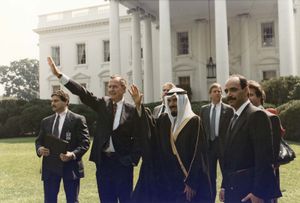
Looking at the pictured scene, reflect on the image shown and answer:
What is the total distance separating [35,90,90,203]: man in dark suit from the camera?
18.2 feet

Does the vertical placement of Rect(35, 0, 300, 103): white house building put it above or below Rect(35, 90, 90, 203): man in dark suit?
above

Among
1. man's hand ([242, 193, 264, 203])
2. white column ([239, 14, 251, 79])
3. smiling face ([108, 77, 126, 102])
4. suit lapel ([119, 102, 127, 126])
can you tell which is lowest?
man's hand ([242, 193, 264, 203])

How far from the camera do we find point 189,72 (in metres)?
34.8

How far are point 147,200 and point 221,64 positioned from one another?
2008 centimetres

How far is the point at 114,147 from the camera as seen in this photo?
5.33 meters

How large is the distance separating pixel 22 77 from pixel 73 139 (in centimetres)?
8597

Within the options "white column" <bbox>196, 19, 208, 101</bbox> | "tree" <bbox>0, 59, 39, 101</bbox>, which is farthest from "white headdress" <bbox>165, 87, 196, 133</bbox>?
"tree" <bbox>0, 59, 39, 101</bbox>

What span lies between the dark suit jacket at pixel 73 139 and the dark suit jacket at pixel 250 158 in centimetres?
233

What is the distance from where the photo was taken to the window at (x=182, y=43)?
35312 mm

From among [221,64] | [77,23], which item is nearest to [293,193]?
[221,64]

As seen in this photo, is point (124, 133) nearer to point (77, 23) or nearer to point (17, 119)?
point (17, 119)

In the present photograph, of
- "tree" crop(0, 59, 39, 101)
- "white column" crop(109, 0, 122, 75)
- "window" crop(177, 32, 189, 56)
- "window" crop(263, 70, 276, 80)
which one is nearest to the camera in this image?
"white column" crop(109, 0, 122, 75)

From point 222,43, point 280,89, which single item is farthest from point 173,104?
point 222,43

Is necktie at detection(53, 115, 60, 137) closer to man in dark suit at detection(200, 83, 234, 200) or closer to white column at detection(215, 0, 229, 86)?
man in dark suit at detection(200, 83, 234, 200)
